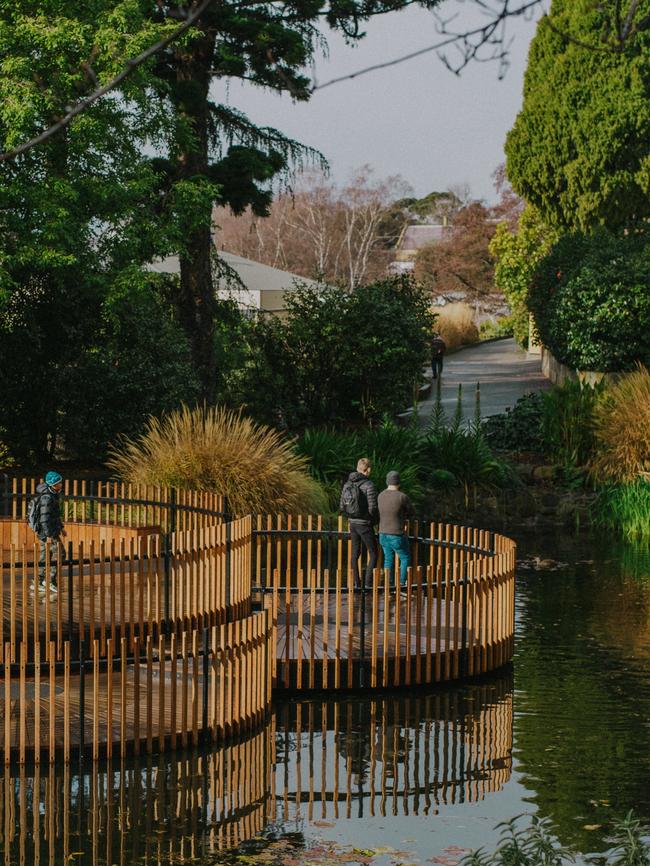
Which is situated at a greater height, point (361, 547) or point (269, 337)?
point (269, 337)

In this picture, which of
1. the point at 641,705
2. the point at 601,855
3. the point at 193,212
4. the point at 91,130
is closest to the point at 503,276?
the point at 193,212

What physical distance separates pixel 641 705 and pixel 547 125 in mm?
30184

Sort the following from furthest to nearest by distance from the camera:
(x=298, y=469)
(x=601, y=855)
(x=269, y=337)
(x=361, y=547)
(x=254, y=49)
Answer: (x=269, y=337) → (x=254, y=49) → (x=298, y=469) → (x=361, y=547) → (x=601, y=855)

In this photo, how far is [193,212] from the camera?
2647 centimetres

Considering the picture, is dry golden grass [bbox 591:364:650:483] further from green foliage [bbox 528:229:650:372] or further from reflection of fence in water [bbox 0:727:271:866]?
reflection of fence in water [bbox 0:727:271:866]

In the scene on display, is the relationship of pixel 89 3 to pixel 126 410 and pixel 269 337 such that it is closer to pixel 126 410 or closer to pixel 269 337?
pixel 126 410

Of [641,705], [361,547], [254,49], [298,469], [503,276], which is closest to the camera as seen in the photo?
[641,705]

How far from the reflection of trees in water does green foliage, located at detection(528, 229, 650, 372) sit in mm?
11090

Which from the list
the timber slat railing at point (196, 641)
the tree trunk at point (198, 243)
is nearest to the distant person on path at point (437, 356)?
the tree trunk at point (198, 243)

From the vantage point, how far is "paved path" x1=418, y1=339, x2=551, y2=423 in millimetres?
36719

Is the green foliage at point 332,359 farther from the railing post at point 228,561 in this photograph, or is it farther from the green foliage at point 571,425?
the railing post at point 228,561

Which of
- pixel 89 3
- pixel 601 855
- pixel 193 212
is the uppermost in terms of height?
pixel 89 3

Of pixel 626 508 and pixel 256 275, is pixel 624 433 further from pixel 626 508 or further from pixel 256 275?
pixel 256 275

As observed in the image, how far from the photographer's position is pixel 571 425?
2828cm
